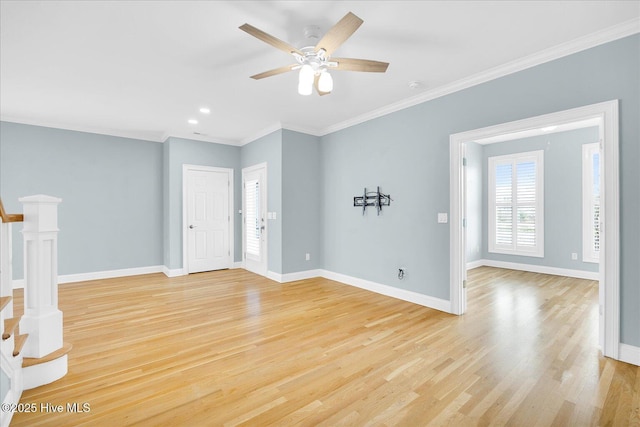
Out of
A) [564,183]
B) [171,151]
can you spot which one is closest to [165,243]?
[171,151]

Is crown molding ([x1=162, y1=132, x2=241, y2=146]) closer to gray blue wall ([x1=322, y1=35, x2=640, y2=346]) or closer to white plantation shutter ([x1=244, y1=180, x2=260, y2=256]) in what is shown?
white plantation shutter ([x1=244, y1=180, x2=260, y2=256])

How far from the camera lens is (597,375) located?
2.21m

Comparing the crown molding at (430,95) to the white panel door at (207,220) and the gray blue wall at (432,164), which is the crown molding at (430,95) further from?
the white panel door at (207,220)

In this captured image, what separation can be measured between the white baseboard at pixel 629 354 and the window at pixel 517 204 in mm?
3863

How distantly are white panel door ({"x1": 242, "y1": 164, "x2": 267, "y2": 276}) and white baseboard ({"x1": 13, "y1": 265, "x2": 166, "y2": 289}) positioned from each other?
5.84ft

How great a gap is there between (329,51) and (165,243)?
518 cm

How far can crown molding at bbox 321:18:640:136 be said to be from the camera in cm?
241

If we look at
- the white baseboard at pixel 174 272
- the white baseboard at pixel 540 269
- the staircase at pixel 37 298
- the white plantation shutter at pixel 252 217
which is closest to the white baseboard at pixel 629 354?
the white baseboard at pixel 540 269

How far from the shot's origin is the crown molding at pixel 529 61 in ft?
7.91

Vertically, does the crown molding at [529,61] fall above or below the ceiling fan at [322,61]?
above

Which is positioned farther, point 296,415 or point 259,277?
point 259,277

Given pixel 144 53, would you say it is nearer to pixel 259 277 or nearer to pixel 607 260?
pixel 259 277

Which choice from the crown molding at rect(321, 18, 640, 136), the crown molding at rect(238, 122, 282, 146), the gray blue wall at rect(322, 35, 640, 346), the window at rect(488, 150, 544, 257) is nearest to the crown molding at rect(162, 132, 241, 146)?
the crown molding at rect(238, 122, 282, 146)

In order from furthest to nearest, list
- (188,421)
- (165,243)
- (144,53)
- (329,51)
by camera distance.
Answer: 1. (165,243)
2. (144,53)
3. (329,51)
4. (188,421)
